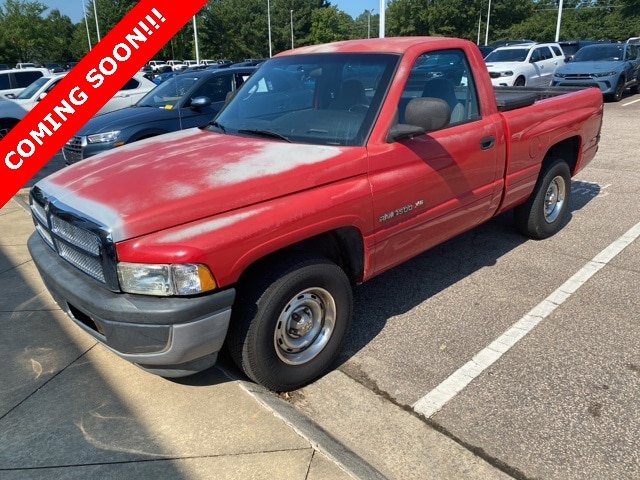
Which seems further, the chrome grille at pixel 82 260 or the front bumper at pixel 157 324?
the chrome grille at pixel 82 260

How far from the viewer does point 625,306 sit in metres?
3.97

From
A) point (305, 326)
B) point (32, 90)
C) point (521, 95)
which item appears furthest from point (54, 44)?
point (305, 326)

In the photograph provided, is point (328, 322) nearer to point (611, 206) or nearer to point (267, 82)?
point (267, 82)

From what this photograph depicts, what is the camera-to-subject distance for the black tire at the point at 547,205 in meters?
5.07

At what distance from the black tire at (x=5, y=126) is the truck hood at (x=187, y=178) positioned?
1021 centimetres

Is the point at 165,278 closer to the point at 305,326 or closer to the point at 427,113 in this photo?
the point at 305,326

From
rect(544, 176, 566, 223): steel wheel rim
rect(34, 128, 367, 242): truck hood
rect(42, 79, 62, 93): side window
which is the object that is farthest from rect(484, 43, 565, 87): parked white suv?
rect(34, 128, 367, 242): truck hood

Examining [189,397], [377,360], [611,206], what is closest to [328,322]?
[377,360]

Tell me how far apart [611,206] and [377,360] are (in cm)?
453

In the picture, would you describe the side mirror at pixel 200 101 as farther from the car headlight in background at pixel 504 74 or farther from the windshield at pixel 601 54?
the windshield at pixel 601 54

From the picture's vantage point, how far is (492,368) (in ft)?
10.7

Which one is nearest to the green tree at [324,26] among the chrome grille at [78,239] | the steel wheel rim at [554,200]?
the steel wheel rim at [554,200]

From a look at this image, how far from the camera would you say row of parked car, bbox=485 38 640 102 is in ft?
53.8

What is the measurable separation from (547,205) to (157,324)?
4.33 metres
